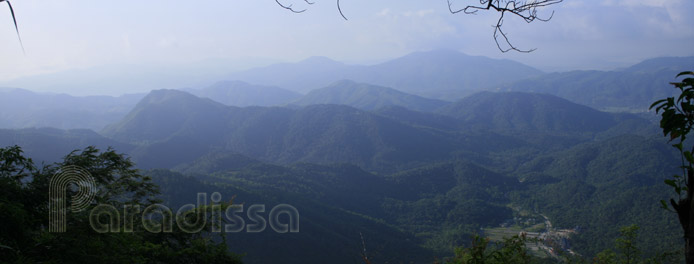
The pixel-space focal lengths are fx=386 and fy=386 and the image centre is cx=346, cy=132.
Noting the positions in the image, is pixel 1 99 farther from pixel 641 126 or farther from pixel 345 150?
pixel 641 126

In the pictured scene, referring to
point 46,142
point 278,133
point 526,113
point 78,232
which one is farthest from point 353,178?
point 526,113

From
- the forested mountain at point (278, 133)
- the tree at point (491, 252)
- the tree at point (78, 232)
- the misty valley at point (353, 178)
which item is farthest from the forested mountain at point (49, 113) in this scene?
the tree at point (491, 252)

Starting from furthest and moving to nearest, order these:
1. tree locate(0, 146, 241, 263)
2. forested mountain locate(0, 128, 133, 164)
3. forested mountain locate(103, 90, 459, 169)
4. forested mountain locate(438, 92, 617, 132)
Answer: forested mountain locate(438, 92, 617, 132) → forested mountain locate(103, 90, 459, 169) → forested mountain locate(0, 128, 133, 164) → tree locate(0, 146, 241, 263)

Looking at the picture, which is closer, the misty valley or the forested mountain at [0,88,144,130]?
the misty valley

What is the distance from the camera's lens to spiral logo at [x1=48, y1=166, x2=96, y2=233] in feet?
19.1

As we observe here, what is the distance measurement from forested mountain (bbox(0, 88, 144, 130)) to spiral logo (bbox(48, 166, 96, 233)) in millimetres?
161188

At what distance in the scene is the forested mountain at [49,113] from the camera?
141625mm

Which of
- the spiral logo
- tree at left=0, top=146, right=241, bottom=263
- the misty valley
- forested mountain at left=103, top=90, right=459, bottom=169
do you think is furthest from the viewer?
forested mountain at left=103, top=90, right=459, bottom=169

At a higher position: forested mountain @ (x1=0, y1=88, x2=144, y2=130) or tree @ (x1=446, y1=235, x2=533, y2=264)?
forested mountain @ (x1=0, y1=88, x2=144, y2=130)

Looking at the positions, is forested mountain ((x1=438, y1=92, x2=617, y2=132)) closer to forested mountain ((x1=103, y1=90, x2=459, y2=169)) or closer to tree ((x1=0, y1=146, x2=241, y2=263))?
forested mountain ((x1=103, y1=90, x2=459, y2=169))

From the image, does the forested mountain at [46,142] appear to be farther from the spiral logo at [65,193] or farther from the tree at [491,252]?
the tree at [491,252]

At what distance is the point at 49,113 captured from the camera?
147m

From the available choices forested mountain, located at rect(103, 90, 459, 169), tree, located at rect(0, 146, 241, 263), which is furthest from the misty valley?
forested mountain, located at rect(103, 90, 459, 169)

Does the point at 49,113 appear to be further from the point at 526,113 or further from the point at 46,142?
the point at 526,113
